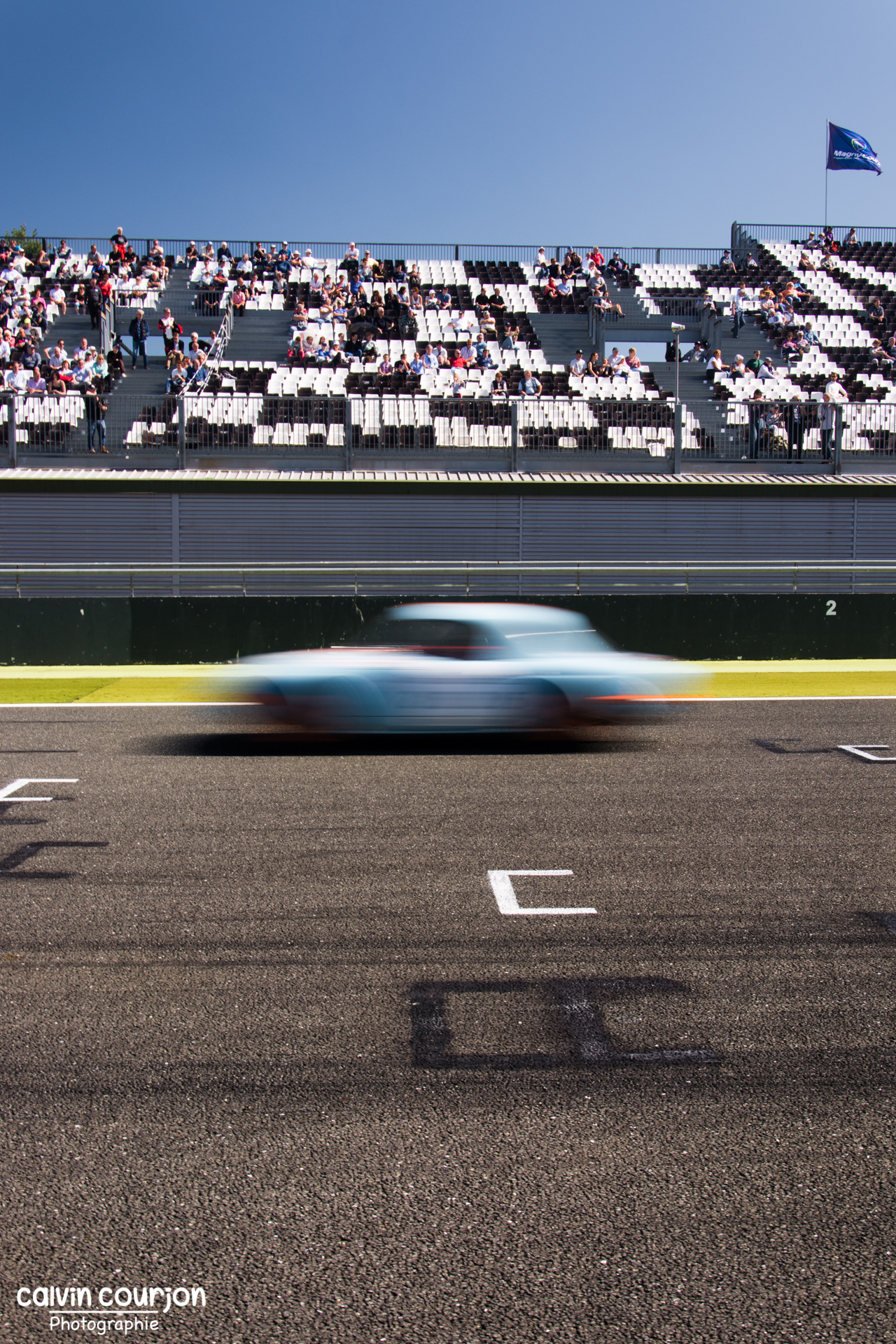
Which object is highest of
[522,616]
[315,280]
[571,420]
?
[315,280]

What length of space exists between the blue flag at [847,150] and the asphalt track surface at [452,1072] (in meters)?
36.1

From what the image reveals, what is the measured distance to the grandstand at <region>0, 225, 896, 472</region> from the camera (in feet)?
75.7

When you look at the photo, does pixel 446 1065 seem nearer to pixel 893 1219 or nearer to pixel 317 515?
pixel 893 1219

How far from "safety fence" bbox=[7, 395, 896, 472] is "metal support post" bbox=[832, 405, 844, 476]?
0.02 meters

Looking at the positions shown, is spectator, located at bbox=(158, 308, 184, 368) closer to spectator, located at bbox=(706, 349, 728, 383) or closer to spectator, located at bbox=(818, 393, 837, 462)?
spectator, located at bbox=(706, 349, 728, 383)

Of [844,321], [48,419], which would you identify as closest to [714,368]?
[844,321]

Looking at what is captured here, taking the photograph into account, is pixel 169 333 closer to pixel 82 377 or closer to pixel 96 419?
pixel 82 377

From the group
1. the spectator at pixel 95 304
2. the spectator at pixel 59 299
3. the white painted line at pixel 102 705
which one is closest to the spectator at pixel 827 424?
the white painted line at pixel 102 705

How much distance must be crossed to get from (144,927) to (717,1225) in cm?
321

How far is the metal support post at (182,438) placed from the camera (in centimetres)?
2281

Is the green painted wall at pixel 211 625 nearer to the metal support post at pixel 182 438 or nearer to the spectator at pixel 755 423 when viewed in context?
the metal support post at pixel 182 438

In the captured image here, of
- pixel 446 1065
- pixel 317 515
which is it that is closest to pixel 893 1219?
pixel 446 1065

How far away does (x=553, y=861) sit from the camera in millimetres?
6531

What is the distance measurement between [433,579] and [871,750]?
1171cm
